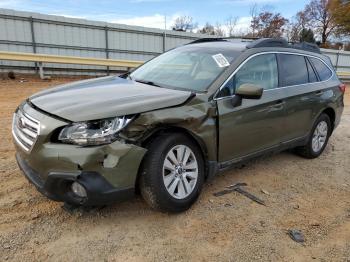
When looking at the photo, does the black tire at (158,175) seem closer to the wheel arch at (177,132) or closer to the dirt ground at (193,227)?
the wheel arch at (177,132)

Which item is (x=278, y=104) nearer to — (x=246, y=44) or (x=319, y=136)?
(x=246, y=44)

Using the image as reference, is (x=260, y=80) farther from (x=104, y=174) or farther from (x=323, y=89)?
(x=104, y=174)

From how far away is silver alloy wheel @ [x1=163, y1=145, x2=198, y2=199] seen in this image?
3.17 meters

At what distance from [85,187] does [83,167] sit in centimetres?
17

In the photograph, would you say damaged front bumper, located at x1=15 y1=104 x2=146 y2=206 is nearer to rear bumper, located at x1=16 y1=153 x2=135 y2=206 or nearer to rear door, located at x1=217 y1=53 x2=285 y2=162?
rear bumper, located at x1=16 y1=153 x2=135 y2=206

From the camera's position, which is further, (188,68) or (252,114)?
(188,68)

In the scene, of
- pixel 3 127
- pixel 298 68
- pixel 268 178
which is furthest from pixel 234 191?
pixel 3 127

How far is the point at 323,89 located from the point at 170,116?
3.09m

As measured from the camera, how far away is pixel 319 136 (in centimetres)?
538

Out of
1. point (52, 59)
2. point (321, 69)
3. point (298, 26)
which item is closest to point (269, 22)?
point (298, 26)

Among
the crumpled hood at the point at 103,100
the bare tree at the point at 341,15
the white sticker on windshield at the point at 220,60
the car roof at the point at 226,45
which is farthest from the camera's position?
the bare tree at the point at 341,15

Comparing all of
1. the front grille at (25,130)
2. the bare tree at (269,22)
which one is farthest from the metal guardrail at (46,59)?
→ the bare tree at (269,22)

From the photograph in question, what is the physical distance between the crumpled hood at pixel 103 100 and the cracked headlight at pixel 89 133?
57 mm

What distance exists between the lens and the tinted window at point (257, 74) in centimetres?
371
